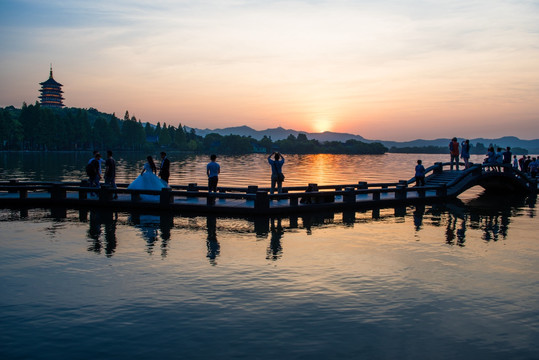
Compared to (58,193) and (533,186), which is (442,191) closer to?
(533,186)

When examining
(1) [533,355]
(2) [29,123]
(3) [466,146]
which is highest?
(2) [29,123]

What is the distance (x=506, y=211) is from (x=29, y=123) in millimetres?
147224

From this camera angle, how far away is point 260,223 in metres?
16.9

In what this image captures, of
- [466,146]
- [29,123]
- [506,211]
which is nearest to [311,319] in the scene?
[506,211]

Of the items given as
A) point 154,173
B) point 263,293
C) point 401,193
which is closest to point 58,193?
point 154,173

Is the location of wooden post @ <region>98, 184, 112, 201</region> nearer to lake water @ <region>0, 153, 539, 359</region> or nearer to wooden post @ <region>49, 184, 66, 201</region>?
wooden post @ <region>49, 184, 66, 201</region>

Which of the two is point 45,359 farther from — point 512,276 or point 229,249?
point 512,276

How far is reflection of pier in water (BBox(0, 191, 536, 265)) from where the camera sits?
43.6 feet

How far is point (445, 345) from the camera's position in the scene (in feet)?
21.7

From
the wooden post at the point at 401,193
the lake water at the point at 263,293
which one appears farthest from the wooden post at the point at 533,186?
the lake water at the point at 263,293

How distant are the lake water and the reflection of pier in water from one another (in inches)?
6.2

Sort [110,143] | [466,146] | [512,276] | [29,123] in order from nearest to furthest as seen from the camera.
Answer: [512,276] → [466,146] → [29,123] → [110,143]

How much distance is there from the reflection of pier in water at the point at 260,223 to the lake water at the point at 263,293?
156 mm

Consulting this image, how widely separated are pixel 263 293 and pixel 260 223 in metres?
8.28
